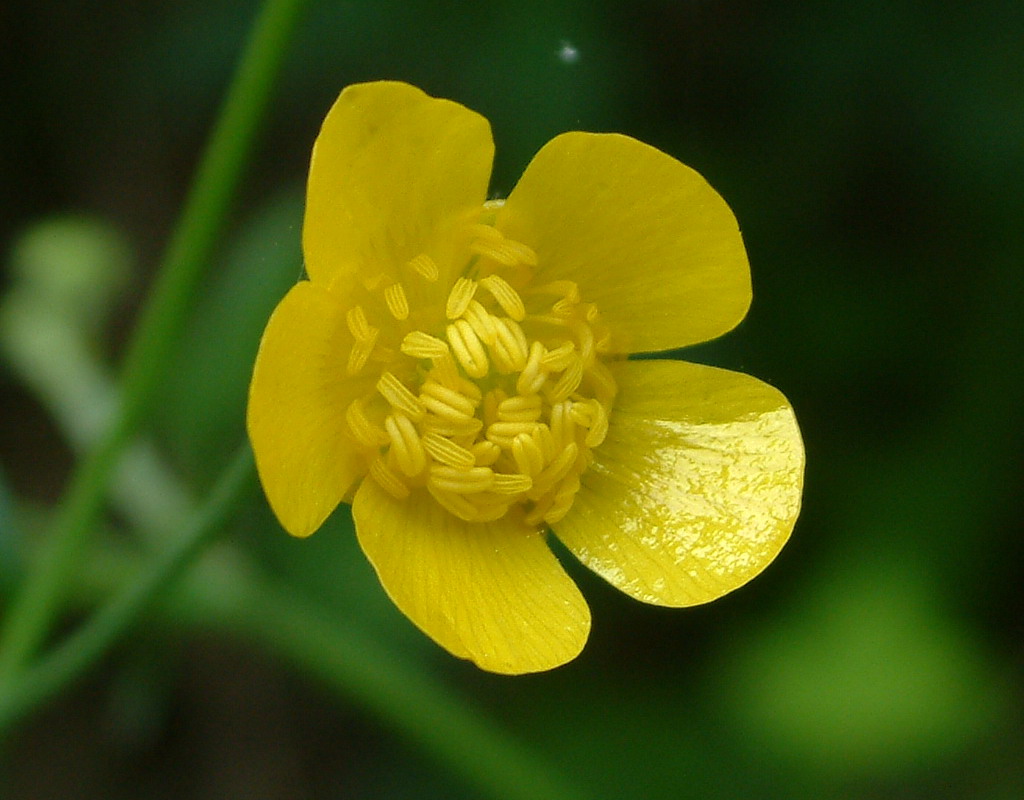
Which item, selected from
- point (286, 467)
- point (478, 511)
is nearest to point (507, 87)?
point (478, 511)

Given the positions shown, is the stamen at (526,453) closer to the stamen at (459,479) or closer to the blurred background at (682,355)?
the stamen at (459,479)

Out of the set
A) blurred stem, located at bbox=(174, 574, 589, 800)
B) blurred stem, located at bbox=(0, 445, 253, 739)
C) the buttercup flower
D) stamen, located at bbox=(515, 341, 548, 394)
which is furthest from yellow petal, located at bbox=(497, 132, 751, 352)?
blurred stem, located at bbox=(174, 574, 589, 800)

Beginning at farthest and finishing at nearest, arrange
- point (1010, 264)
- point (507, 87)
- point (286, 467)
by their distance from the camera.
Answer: point (1010, 264)
point (507, 87)
point (286, 467)

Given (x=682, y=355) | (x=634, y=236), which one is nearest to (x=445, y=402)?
(x=634, y=236)

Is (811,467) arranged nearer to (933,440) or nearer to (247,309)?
(933,440)

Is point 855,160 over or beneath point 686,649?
over

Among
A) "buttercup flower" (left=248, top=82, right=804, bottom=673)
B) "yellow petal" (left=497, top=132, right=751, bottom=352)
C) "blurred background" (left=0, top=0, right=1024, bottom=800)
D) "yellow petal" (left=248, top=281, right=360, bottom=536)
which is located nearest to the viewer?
"yellow petal" (left=248, top=281, right=360, bottom=536)

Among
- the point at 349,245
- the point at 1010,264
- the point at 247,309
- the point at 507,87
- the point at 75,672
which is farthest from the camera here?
the point at 1010,264

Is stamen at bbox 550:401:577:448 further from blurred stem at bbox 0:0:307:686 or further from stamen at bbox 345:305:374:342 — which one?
blurred stem at bbox 0:0:307:686
